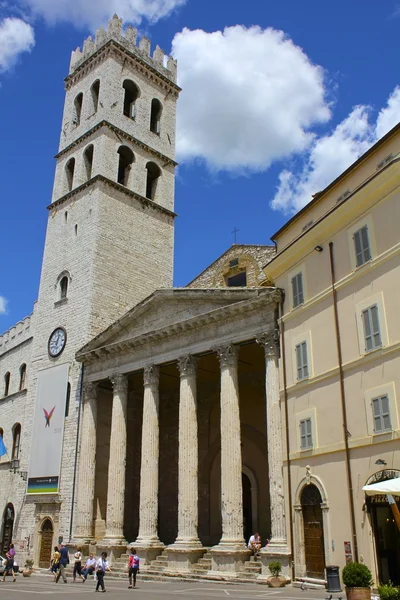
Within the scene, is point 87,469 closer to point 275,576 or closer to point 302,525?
point 275,576

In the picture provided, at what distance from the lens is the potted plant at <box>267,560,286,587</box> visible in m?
17.0

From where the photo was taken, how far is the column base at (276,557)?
17.7 m

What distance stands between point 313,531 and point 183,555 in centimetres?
575

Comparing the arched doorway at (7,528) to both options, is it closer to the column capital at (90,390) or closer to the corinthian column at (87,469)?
the corinthian column at (87,469)

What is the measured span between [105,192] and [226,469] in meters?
17.7

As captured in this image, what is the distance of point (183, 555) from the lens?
20.8m

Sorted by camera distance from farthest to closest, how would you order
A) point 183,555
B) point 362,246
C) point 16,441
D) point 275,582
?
point 16,441 < point 183,555 < point 275,582 < point 362,246

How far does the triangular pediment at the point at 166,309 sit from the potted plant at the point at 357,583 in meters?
11.1

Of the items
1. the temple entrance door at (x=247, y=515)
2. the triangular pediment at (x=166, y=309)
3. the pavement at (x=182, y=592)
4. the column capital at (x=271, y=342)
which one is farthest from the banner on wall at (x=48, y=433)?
the column capital at (x=271, y=342)

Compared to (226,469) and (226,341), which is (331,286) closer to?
(226,341)

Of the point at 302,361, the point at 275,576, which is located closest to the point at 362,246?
the point at 302,361

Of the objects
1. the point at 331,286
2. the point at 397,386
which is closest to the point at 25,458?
the point at 331,286

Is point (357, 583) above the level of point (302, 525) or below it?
below

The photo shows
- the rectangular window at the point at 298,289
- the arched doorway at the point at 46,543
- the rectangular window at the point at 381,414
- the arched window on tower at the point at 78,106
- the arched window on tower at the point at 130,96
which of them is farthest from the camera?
the arched window on tower at the point at 78,106
